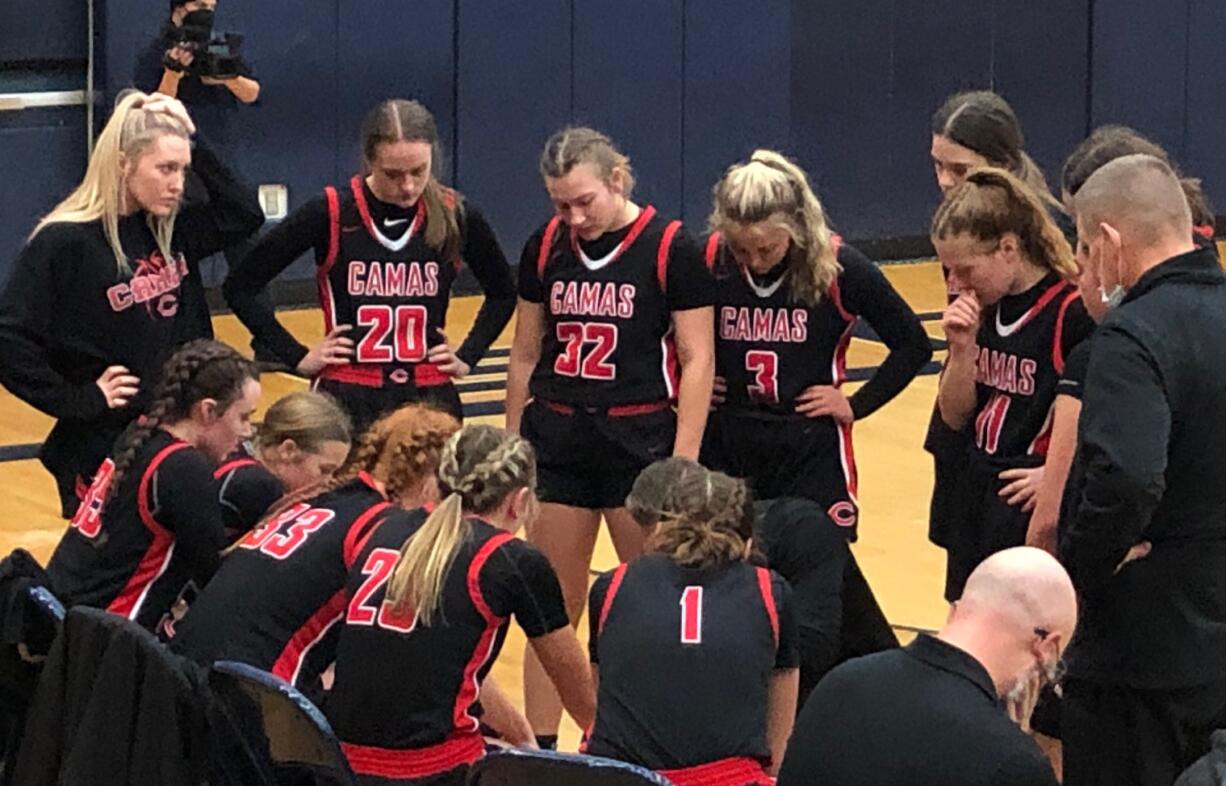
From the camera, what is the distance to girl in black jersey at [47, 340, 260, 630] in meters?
4.64

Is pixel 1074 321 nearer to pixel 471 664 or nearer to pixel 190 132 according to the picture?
pixel 471 664

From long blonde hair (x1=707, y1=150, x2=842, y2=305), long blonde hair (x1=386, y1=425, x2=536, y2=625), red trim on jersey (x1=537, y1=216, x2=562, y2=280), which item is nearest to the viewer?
long blonde hair (x1=386, y1=425, x2=536, y2=625)

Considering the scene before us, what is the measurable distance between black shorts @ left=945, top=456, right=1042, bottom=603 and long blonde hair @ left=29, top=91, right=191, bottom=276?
210cm

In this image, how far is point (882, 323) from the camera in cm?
544

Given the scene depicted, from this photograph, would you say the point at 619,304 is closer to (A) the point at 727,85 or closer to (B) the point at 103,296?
(B) the point at 103,296

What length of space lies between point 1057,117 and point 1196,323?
10620 mm

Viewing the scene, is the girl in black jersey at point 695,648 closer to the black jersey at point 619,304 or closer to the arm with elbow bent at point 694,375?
the arm with elbow bent at point 694,375

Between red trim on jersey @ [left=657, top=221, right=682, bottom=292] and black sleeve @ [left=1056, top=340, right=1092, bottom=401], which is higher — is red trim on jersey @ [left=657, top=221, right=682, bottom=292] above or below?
above

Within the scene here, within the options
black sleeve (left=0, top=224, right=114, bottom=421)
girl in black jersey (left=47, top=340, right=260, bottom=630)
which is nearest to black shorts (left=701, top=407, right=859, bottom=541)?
girl in black jersey (left=47, top=340, right=260, bottom=630)

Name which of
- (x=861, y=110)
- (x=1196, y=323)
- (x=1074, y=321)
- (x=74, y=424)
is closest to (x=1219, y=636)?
(x=1196, y=323)

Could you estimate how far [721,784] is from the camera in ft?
13.3

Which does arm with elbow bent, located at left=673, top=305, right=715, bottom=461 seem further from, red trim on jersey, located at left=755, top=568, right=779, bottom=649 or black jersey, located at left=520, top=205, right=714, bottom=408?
red trim on jersey, located at left=755, top=568, right=779, bottom=649

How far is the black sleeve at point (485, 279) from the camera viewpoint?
589 centimetres

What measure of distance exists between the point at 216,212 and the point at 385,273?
506 millimetres
